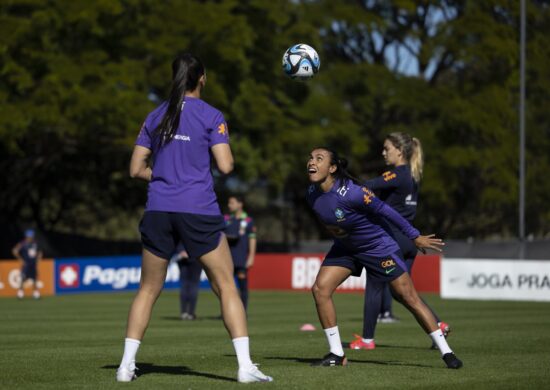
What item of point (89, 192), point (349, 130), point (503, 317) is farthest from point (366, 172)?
point (503, 317)

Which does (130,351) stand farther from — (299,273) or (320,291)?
(299,273)

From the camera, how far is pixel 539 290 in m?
25.4

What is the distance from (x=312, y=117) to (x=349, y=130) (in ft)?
4.76

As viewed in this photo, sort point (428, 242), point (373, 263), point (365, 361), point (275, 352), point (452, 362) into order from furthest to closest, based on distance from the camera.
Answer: point (275, 352)
point (365, 361)
point (373, 263)
point (452, 362)
point (428, 242)

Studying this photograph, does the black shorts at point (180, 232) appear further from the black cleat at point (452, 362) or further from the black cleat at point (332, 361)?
the black cleat at point (452, 362)

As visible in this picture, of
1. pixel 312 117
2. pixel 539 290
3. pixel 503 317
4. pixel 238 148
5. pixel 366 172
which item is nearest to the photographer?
pixel 503 317

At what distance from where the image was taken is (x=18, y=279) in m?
32.6

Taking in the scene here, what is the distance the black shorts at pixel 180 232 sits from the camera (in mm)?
8430

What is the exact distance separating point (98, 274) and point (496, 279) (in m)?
12.7

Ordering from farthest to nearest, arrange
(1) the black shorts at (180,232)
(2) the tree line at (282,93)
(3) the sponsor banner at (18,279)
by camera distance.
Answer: (2) the tree line at (282,93)
(3) the sponsor banner at (18,279)
(1) the black shorts at (180,232)

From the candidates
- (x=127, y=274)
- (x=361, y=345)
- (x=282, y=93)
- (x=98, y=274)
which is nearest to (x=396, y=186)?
(x=361, y=345)

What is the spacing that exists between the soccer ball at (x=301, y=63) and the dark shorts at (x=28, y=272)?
20.2m

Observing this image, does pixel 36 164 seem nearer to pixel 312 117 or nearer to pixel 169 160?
pixel 312 117

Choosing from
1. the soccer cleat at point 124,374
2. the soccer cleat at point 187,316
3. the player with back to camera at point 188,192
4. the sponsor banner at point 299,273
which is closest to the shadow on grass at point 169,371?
the soccer cleat at point 124,374
